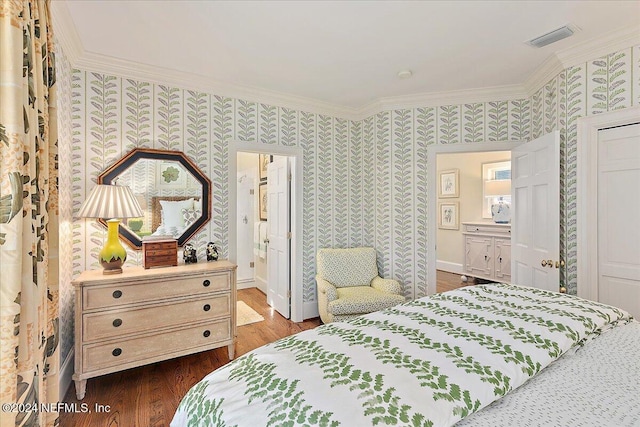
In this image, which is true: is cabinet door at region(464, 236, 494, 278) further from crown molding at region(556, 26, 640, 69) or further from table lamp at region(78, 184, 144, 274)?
table lamp at region(78, 184, 144, 274)

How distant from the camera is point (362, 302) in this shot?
10.1ft

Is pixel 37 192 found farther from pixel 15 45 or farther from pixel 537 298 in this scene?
pixel 537 298

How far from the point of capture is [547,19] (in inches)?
84.3

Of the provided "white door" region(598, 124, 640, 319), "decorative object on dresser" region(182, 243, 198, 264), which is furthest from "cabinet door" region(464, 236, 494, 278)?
"decorative object on dresser" region(182, 243, 198, 264)

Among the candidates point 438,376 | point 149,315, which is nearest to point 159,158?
point 149,315

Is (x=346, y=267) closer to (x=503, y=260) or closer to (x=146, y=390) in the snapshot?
(x=146, y=390)

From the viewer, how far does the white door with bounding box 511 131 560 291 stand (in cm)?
253

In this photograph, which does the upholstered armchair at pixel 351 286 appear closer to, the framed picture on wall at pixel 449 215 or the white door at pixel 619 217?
the white door at pixel 619 217

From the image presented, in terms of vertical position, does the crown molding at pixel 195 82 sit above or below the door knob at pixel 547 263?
above

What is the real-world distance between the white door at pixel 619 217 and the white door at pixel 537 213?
31 centimetres

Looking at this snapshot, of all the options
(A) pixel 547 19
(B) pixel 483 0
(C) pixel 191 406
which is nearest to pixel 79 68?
(C) pixel 191 406

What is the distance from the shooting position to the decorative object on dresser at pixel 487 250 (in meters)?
4.91

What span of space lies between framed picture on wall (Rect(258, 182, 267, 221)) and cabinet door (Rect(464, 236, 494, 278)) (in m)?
3.61

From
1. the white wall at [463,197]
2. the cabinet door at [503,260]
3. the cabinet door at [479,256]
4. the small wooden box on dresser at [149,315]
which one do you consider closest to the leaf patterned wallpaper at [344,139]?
the small wooden box on dresser at [149,315]
